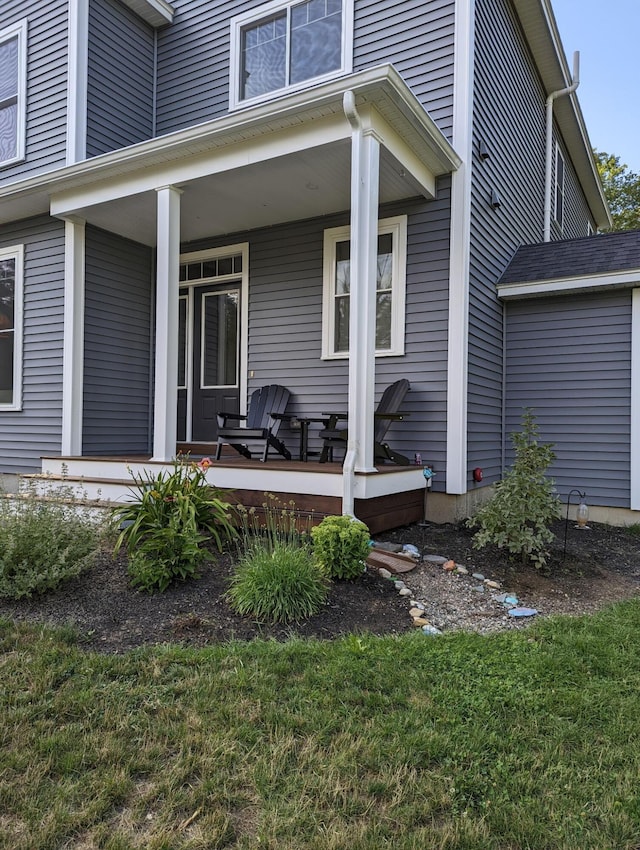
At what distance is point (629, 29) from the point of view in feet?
49.6

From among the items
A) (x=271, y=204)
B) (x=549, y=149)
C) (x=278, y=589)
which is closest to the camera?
(x=278, y=589)

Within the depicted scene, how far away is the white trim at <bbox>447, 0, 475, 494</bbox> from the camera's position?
17.1 ft

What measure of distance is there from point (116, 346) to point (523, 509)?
4981 millimetres

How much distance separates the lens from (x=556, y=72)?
7.85 meters

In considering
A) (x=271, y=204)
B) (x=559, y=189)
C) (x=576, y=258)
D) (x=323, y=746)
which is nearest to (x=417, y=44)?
(x=271, y=204)

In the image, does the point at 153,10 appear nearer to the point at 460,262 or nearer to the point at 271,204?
the point at 271,204

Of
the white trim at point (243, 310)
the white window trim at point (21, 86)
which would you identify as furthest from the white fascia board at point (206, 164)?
the white window trim at point (21, 86)

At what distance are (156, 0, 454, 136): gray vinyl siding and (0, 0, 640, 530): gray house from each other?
0.08 feet

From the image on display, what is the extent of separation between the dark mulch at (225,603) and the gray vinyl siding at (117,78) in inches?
213

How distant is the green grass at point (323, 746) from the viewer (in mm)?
1563

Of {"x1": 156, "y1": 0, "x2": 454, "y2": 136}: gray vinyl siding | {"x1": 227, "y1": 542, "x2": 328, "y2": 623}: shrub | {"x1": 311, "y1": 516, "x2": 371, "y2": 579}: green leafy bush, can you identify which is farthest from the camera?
{"x1": 156, "y1": 0, "x2": 454, "y2": 136}: gray vinyl siding

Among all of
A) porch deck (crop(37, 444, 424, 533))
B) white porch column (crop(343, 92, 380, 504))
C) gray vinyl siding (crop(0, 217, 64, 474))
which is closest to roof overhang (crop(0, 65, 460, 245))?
white porch column (crop(343, 92, 380, 504))

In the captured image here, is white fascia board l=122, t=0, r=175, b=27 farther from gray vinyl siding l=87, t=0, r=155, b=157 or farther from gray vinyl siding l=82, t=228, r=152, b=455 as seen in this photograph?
gray vinyl siding l=82, t=228, r=152, b=455

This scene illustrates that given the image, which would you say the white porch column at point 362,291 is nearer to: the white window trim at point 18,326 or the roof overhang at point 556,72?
the roof overhang at point 556,72
